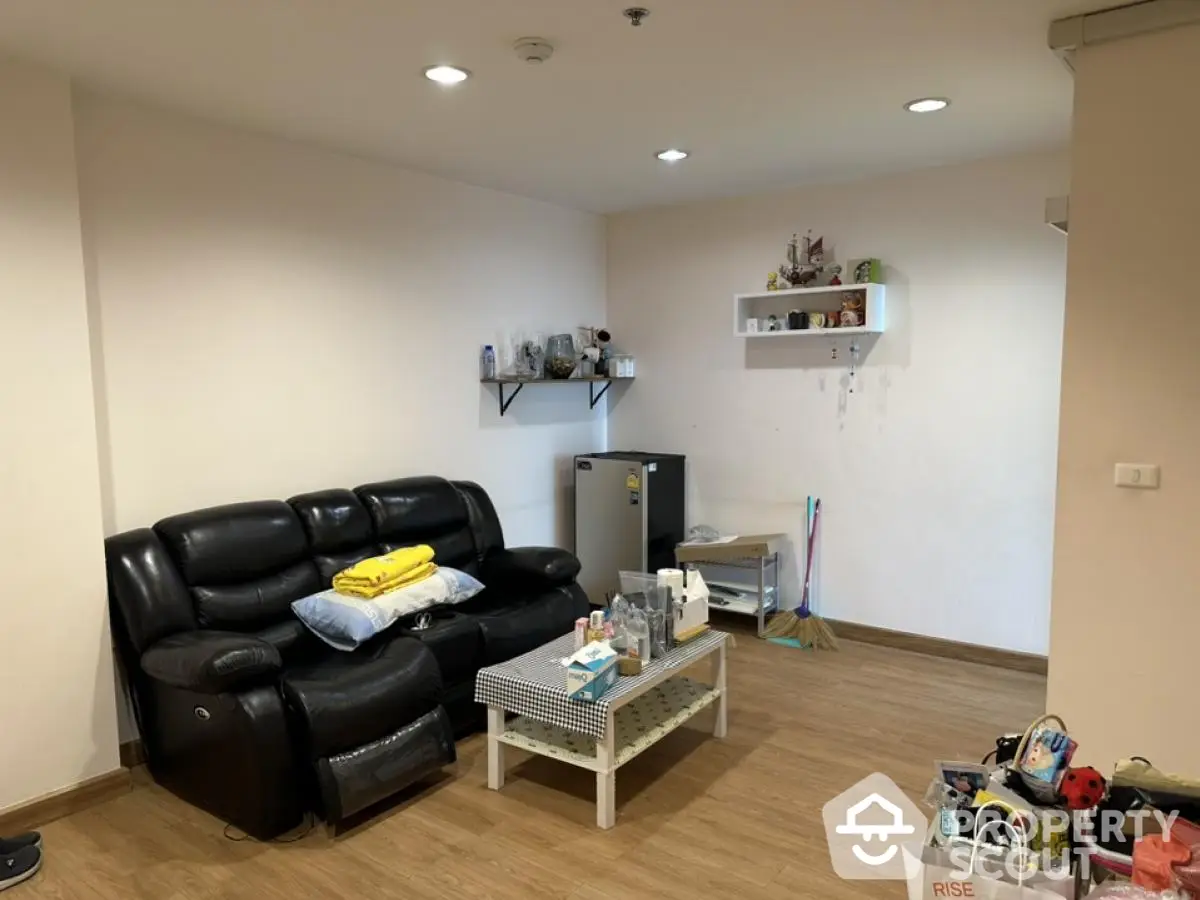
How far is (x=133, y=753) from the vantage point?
3.25m

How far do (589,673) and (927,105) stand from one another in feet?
8.24

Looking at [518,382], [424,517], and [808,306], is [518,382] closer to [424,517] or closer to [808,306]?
[424,517]

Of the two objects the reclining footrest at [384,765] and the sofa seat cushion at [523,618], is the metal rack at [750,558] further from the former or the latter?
the reclining footrest at [384,765]

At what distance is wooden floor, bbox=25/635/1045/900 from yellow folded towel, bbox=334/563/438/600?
2.35 feet

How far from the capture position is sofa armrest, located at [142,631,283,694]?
8.61ft

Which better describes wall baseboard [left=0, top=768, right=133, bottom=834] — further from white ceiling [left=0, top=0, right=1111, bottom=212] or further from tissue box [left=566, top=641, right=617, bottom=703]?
white ceiling [left=0, top=0, right=1111, bottom=212]

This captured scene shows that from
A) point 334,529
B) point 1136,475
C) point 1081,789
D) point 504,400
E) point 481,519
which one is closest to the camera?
point 1081,789

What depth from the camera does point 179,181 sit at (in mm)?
3367

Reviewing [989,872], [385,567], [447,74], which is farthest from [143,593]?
[989,872]

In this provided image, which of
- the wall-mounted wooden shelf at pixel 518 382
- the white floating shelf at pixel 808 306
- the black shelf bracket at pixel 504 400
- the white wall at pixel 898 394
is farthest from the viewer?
the black shelf bracket at pixel 504 400

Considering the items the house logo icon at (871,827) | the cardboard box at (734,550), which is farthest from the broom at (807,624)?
the house logo icon at (871,827)

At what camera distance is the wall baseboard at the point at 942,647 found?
419 centimetres

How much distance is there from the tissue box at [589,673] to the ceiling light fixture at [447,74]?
79.1 inches

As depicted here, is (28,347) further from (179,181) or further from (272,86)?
(272,86)
